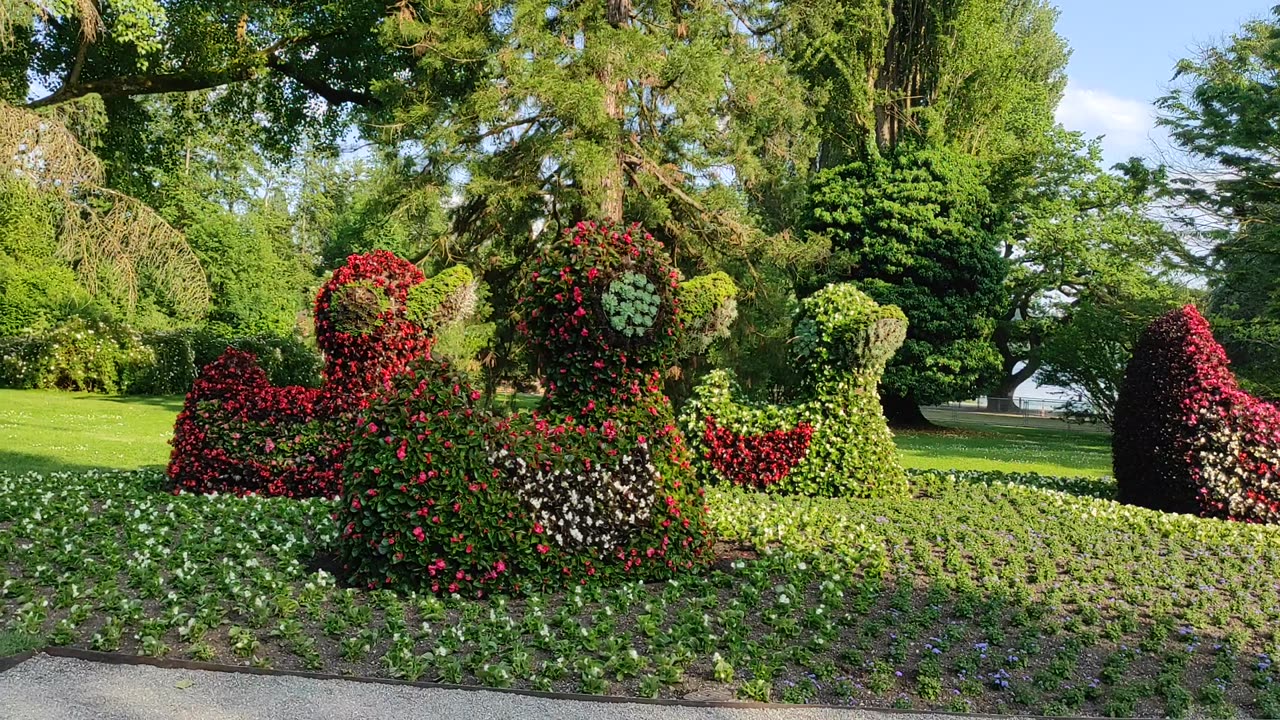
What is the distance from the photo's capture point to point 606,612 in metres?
5.43

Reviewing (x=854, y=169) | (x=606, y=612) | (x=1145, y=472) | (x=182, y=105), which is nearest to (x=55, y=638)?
(x=606, y=612)

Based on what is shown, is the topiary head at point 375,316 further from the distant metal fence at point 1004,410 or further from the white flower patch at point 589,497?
the distant metal fence at point 1004,410

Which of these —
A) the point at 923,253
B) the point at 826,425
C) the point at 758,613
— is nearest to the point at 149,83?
the point at 826,425

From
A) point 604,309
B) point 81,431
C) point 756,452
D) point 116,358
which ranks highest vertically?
point 604,309

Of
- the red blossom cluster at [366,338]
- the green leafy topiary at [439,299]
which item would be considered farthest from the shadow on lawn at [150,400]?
the green leafy topiary at [439,299]

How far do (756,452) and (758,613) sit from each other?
460 cm

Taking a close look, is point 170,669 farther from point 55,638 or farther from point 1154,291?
point 1154,291

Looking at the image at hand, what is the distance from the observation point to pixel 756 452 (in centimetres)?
1020

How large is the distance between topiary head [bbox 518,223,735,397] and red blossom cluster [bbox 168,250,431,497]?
109 inches

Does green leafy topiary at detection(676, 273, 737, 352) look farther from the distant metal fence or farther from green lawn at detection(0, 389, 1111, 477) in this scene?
the distant metal fence

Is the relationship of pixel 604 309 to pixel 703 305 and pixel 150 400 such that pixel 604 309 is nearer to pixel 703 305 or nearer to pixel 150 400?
pixel 703 305

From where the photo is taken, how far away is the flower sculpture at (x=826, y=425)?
9.79 meters

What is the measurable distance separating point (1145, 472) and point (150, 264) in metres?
13.2

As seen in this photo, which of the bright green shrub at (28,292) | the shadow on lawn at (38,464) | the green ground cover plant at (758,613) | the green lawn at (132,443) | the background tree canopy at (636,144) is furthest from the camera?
the bright green shrub at (28,292)
